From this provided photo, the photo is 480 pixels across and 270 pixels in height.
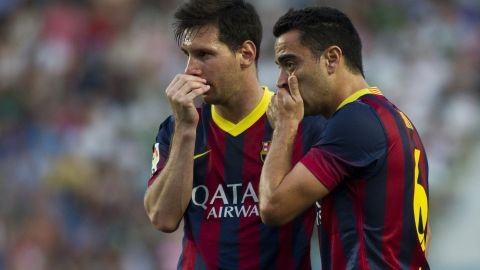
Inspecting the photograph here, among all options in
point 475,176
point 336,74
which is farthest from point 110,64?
point 336,74

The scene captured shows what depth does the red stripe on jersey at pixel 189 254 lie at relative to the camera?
18.5ft

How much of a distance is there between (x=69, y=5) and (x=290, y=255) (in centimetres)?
895

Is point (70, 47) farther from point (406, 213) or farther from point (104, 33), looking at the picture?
point (406, 213)

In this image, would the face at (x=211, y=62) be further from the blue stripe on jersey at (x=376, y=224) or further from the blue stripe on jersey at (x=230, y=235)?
the blue stripe on jersey at (x=376, y=224)

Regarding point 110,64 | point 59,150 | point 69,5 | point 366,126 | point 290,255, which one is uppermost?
point 69,5

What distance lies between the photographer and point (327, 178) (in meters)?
4.78

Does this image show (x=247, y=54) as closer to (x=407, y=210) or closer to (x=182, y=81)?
(x=182, y=81)

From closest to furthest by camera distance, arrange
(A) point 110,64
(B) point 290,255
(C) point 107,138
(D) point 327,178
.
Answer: (D) point 327,178 → (B) point 290,255 → (C) point 107,138 → (A) point 110,64

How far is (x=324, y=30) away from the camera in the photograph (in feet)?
16.7

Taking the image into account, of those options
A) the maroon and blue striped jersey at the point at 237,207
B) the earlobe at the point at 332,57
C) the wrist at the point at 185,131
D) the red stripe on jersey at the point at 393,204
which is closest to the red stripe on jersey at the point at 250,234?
the maroon and blue striped jersey at the point at 237,207

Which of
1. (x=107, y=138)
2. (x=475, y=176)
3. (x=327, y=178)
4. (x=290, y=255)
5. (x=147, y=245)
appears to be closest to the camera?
(x=327, y=178)

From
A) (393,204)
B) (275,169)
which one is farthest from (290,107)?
(393,204)

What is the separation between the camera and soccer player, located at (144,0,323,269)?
5.53 meters

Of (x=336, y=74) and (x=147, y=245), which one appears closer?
(x=336, y=74)
